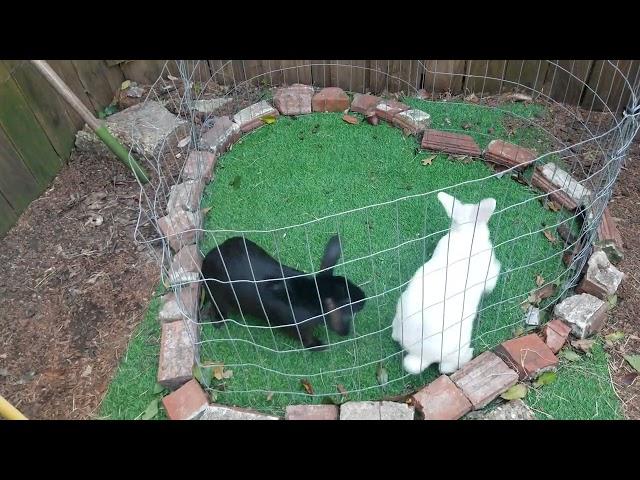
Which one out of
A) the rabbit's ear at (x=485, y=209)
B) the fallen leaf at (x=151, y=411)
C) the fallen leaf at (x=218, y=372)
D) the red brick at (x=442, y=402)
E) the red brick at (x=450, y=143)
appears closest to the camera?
the red brick at (x=442, y=402)

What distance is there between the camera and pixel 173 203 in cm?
292

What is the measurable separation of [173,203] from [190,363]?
1.01m

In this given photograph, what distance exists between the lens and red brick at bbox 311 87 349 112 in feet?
11.9

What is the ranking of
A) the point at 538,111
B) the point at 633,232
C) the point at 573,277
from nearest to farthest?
the point at 573,277 < the point at 633,232 < the point at 538,111

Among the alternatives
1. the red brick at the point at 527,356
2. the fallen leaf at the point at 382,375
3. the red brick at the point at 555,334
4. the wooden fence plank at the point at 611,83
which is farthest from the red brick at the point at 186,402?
the wooden fence plank at the point at 611,83

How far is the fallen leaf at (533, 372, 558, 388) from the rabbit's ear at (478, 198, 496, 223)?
0.76 m

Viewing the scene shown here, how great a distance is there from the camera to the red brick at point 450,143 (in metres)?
3.23

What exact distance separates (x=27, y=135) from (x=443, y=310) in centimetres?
256

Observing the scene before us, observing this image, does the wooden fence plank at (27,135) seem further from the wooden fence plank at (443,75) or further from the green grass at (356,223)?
the wooden fence plank at (443,75)

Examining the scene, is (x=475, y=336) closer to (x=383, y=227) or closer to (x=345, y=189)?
(x=383, y=227)

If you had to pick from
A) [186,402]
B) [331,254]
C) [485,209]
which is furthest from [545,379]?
[186,402]
